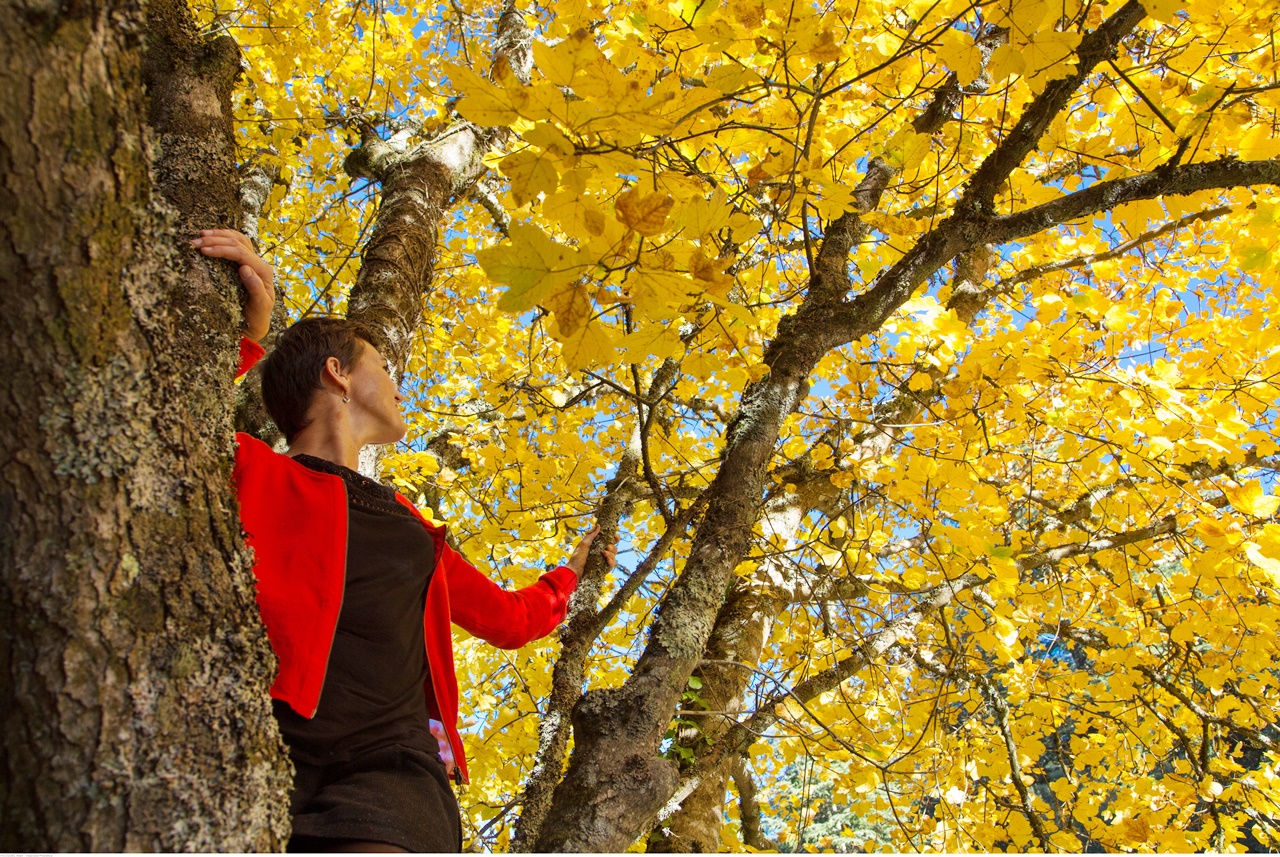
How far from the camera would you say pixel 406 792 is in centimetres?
115

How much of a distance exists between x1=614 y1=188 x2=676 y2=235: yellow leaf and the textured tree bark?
0.50 metres

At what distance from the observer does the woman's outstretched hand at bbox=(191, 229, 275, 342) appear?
95 cm

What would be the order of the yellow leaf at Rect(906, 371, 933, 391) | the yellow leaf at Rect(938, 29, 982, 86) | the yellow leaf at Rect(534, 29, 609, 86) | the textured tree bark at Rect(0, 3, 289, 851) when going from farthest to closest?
1. the yellow leaf at Rect(906, 371, 933, 391)
2. the yellow leaf at Rect(938, 29, 982, 86)
3. the yellow leaf at Rect(534, 29, 609, 86)
4. the textured tree bark at Rect(0, 3, 289, 851)

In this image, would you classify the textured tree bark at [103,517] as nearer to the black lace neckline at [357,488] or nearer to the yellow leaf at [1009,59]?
the black lace neckline at [357,488]

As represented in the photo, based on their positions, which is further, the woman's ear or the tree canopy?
the woman's ear

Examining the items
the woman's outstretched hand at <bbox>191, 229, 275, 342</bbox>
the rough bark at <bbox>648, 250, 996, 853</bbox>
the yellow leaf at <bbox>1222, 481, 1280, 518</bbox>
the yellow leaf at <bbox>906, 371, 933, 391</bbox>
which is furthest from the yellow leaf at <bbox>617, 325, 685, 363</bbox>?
the yellow leaf at <bbox>1222, 481, 1280, 518</bbox>

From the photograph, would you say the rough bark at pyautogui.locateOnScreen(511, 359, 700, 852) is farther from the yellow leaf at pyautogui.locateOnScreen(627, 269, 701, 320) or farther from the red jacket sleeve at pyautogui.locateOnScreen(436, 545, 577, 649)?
the yellow leaf at pyautogui.locateOnScreen(627, 269, 701, 320)

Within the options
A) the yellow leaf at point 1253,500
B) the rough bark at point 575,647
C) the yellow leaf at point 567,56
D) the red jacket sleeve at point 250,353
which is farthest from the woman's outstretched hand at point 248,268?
the yellow leaf at point 1253,500

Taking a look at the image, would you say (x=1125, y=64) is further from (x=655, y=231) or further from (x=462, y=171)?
(x=462, y=171)

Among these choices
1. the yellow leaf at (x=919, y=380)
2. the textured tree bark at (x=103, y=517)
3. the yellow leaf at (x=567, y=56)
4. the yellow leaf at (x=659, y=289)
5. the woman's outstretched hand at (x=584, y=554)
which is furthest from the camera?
the yellow leaf at (x=919, y=380)

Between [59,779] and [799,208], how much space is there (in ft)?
4.48

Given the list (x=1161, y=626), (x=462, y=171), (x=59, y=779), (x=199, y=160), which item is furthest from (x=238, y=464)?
(x=1161, y=626)

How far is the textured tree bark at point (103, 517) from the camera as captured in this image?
56 cm

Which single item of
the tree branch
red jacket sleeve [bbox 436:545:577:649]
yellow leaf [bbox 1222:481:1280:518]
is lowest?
red jacket sleeve [bbox 436:545:577:649]
